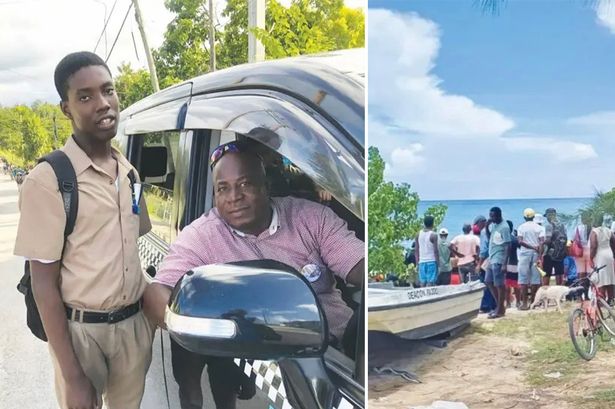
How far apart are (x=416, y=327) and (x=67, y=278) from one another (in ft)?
3.26

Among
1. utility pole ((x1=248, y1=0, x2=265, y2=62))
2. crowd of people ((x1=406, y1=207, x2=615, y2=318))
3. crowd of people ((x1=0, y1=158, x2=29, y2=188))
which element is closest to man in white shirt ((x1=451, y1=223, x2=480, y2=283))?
crowd of people ((x1=406, y1=207, x2=615, y2=318))

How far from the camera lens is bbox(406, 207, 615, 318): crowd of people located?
144cm

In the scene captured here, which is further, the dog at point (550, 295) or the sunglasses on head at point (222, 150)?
the sunglasses on head at point (222, 150)

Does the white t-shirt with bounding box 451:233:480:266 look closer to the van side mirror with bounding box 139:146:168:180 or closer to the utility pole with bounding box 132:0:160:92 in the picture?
the van side mirror with bounding box 139:146:168:180

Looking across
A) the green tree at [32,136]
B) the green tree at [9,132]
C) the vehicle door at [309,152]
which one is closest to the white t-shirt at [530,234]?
the vehicle door at [309,152]

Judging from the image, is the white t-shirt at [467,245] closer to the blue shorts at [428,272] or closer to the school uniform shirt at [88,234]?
the blue shorts at [428,272]

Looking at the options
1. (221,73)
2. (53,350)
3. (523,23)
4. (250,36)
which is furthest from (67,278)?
(523,23)

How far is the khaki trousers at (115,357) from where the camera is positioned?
1975 millimetres

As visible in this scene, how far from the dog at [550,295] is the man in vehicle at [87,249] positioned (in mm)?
1110

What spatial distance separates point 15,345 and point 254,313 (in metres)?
1.18

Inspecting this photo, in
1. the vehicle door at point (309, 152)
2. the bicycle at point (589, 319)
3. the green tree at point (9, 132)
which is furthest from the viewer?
the green tree at point (9, 132)

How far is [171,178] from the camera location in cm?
223

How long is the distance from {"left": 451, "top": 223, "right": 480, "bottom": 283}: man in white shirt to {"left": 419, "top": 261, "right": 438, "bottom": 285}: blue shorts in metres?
0.05

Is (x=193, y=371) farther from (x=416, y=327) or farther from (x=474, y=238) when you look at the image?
(x=474, y=238)
